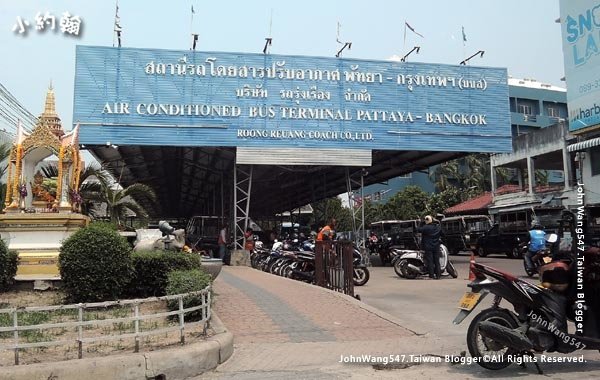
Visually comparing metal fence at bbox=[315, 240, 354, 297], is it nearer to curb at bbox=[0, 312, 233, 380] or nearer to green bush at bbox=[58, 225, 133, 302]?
green bush at bbox=[58, 225, 133, 302]

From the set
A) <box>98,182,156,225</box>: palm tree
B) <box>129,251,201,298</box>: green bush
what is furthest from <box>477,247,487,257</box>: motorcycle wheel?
<box>129,251,201,298</box>: green bush

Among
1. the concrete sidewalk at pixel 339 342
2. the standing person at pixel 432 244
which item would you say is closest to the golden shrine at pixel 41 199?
the concrete sidewalk at pixel 339 342

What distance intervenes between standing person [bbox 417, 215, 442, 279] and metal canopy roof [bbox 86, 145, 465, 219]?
7383 mm

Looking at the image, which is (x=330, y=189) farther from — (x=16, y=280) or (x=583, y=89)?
(x=16, y=280)

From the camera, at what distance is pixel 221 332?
705 centimetres

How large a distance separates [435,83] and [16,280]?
1739 cm

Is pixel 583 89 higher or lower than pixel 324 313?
higher

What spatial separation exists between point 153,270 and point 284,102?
1284 cm

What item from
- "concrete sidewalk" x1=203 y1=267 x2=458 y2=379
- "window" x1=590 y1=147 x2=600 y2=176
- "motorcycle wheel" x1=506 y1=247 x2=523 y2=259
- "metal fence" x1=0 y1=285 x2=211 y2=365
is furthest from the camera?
"window" x1=590 y1=147 x2=600 y2=176

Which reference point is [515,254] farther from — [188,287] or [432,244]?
[188,287]

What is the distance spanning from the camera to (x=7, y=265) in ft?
30.3

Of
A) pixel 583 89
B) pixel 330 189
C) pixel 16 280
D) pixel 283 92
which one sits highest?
pixel 583 89

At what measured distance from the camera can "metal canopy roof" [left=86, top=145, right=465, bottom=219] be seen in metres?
23.9

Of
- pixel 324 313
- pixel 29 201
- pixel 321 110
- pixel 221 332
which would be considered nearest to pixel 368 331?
pixel 324 313
